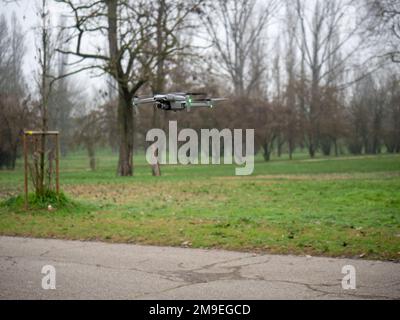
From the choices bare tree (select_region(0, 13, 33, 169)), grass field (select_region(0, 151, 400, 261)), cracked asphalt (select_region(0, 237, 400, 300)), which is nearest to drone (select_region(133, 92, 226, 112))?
cracked asphalt (select_region(0, 237, 400, 300))

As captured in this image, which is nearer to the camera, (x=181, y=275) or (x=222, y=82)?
(x=181, y=275)

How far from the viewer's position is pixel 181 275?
27.3ft

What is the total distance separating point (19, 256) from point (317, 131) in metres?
63.2

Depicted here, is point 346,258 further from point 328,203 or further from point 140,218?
point 328,203

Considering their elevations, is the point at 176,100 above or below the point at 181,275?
above

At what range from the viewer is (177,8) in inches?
1228

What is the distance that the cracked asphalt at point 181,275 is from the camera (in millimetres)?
7254

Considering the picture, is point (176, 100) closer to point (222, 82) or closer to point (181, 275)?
point (181, 275)

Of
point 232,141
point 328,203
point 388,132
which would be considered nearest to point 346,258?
point 328,203

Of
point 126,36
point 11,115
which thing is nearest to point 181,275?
point 126,36

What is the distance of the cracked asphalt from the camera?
7.25 m

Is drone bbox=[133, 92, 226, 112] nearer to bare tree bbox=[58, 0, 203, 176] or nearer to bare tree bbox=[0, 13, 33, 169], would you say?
bare tree bbox=[58, 0, 203, 176]

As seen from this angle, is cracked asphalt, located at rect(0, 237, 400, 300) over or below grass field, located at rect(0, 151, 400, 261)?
below

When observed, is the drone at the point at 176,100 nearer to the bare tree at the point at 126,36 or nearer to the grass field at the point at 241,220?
the grass field at the point at 241,220
